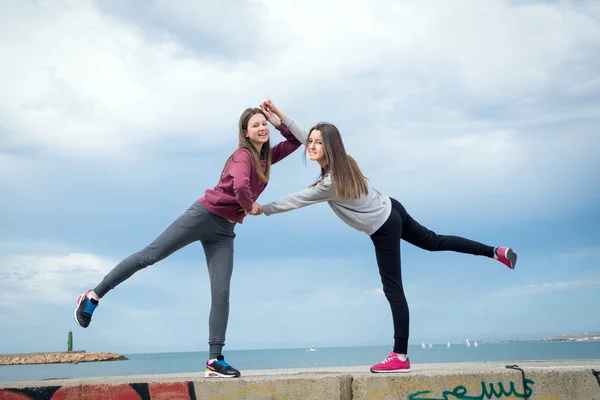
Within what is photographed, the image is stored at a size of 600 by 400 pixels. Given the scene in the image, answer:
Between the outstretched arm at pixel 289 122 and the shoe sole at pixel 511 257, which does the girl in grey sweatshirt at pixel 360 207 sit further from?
the shoe sole at pixel 511 257

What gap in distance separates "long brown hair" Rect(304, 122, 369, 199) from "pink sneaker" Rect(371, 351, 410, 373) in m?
1.34

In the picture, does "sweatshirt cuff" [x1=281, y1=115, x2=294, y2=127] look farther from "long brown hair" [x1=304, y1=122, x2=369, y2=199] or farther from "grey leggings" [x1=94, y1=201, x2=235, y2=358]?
"grey leggings" [x1=94, y1=201, x2=235, y2=358]

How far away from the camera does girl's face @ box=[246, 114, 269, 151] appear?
5238mm

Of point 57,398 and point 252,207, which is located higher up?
point 252,207

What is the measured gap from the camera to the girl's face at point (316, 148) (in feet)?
16.8

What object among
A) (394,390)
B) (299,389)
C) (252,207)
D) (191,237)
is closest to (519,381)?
(394,390)

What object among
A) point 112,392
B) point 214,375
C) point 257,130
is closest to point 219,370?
point 214,375

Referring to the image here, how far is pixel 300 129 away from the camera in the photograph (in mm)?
5570

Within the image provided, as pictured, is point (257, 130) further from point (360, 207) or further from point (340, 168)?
point (360, 207)

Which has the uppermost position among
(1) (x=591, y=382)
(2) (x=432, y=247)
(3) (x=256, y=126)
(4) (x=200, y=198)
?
(3) (x=256, y=126)

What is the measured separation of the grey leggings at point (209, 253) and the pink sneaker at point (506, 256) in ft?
7.96

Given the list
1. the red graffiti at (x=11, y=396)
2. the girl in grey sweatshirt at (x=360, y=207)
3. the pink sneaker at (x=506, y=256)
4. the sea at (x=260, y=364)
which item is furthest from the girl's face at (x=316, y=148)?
the sea at (x=260, y=364)

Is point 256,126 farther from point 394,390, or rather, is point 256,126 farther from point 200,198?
point 394,390

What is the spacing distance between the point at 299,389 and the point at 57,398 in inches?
70.0
